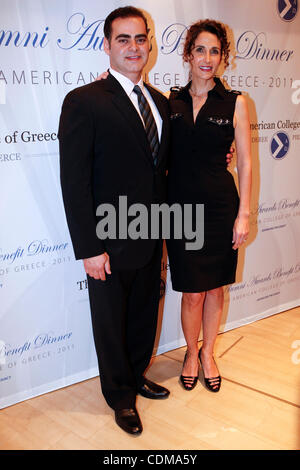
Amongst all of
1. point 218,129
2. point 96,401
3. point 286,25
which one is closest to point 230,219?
point 218,129

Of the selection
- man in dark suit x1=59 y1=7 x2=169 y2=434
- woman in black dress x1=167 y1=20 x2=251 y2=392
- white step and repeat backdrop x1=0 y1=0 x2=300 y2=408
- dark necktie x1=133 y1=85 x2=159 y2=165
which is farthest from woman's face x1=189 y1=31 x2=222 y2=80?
white step and repeat backdrop x1=0 y1=0 x2=300 y2=408

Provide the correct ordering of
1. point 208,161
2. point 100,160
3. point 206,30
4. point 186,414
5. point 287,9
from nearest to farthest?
point 100,160 < point 206,30 < point 208,161 < point 186,414 < point 287,9

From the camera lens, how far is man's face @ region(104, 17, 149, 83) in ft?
5.92

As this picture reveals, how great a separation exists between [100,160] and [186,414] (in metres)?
1.39

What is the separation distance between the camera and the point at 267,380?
8.31 ft

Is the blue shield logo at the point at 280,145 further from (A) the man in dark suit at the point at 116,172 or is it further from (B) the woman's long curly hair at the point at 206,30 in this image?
(A) the man in dark suit at the point at 116,172

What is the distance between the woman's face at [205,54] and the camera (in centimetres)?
200

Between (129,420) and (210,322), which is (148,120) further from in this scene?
(129,420)

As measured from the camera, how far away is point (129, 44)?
180 cm

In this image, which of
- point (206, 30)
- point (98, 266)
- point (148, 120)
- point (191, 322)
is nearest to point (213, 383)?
point (191, 322)

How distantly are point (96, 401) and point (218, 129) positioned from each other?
161 cm

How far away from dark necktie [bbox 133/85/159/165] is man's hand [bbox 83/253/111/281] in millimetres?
515
